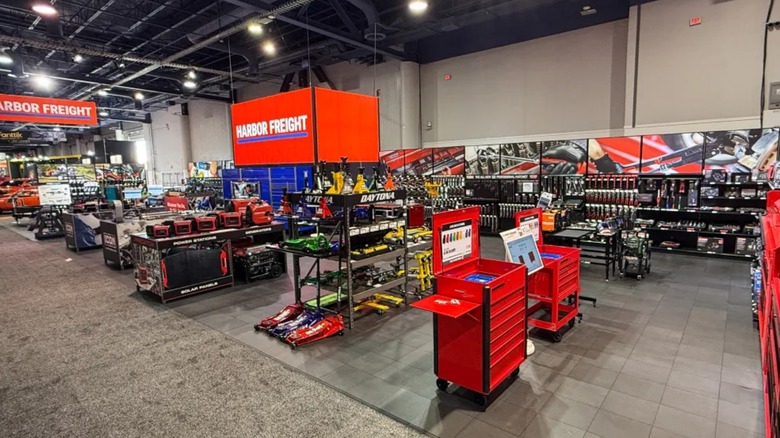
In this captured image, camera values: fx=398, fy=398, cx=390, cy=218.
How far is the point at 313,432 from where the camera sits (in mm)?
2664

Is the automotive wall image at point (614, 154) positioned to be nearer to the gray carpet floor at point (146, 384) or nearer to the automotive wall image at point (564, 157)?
the automotive wall image at point (564, 157)

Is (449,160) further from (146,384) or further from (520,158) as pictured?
(146,384)

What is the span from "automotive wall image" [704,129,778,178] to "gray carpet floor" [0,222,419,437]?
7.60m

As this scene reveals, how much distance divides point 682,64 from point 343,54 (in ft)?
25.6

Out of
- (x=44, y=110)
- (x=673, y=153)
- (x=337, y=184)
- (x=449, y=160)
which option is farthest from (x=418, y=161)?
(x=44, y=110)

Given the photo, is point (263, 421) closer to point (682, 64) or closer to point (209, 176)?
point (682, 64)

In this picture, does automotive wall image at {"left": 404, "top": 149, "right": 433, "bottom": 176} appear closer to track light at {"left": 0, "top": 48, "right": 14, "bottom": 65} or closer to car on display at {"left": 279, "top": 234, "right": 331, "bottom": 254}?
car on display at {"left": 279, "top": 234, "right": 331, "bottom": 254}

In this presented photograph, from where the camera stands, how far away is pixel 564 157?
8.73 m

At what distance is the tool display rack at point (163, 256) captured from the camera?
5.46 meters

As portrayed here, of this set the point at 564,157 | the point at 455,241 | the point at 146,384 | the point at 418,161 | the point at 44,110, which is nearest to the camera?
the point at 455,241

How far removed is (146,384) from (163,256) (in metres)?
2.59

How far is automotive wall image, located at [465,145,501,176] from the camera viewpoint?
9.93m

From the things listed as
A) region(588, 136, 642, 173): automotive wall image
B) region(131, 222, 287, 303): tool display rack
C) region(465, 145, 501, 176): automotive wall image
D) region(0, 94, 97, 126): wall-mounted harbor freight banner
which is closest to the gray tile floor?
region(131, 222, 287, 303): tool display rack

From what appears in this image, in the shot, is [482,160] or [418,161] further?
[418,161]
